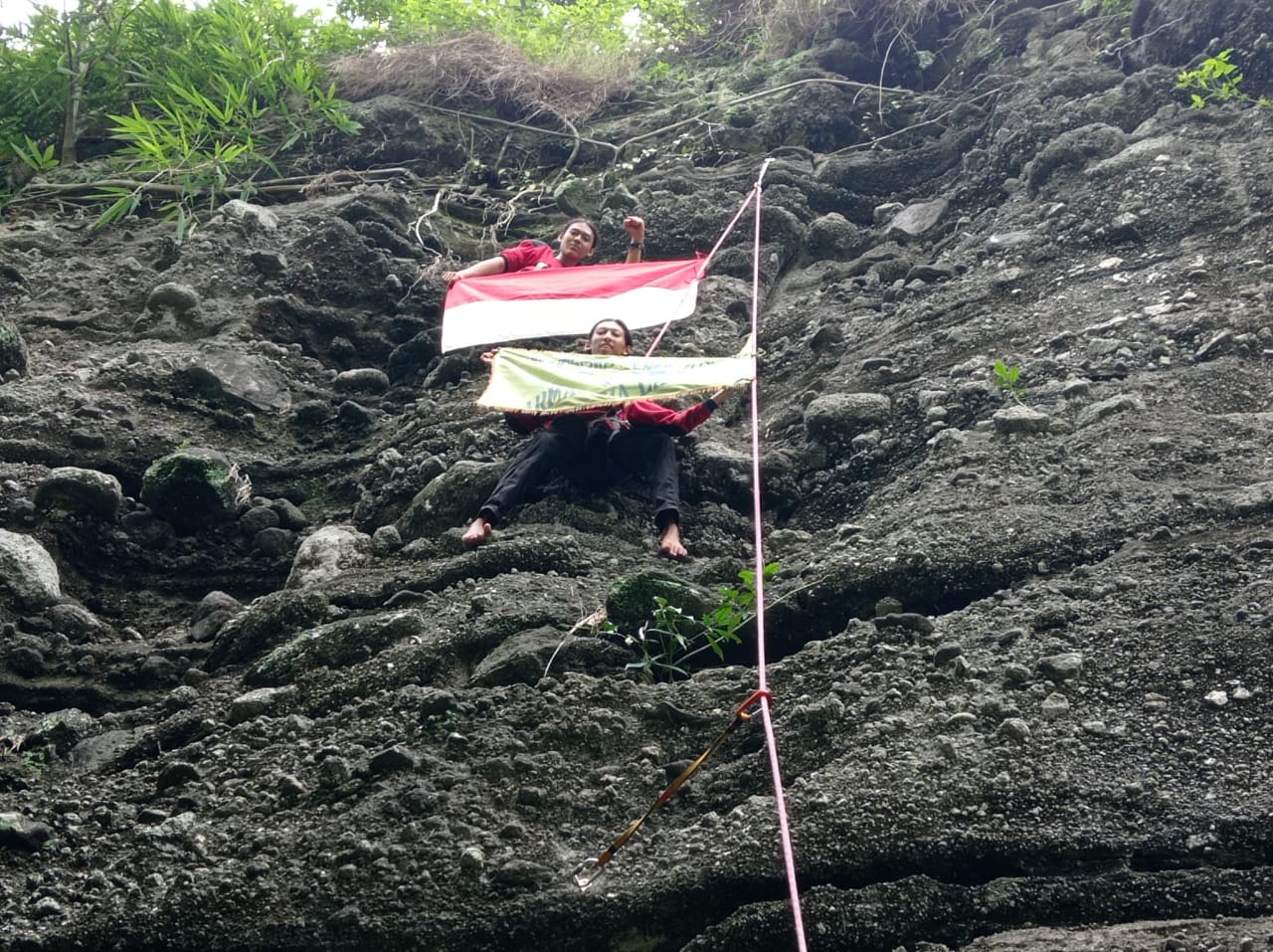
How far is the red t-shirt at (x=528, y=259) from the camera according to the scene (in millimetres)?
6391

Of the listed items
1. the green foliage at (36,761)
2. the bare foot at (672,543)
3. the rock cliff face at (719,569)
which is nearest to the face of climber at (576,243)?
the rock cliff face at (719,569)

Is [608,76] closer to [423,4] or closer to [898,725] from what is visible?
[423,4]

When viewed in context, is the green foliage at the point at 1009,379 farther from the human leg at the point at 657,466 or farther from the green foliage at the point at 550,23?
the green foliage at the point at 550,23

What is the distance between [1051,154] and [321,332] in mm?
3788

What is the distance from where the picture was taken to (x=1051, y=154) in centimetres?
632

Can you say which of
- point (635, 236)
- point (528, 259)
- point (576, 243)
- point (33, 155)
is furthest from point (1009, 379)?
point (33, 155)

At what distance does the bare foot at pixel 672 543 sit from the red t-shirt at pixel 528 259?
2.03 meters

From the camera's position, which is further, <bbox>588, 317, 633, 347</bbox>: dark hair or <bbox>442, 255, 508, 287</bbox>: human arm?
<bbox>442, 255, 508, 287</bbox>: human arm

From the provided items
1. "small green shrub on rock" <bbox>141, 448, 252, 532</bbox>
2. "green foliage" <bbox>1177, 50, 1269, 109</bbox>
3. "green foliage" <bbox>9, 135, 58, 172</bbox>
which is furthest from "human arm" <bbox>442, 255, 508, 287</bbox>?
"green foliage" <bbox>1177, 50, 1269, 109</bbox>

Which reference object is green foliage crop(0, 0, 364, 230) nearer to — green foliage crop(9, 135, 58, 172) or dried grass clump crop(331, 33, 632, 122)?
green foliage crop(9, 135, 58, 172)

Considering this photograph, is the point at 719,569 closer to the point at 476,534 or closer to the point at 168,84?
the point at 476,534

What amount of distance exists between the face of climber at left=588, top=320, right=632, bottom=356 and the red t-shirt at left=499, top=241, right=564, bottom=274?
2.68ft

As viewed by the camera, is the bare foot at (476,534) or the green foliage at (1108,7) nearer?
the bare foot at (476,534)

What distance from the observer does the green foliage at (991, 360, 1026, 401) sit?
486 centimetres
